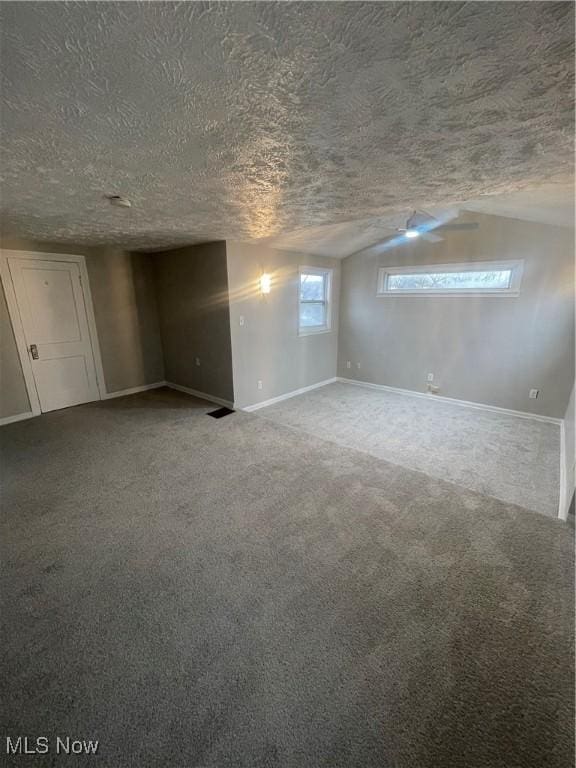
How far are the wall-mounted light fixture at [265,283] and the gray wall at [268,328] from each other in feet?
0.21

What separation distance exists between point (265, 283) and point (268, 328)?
2.14 ft

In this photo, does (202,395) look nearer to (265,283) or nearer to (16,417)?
(265,283)

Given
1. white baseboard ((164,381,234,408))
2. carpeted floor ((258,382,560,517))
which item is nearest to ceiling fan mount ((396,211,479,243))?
carpeted floor ((258,382,560,517))

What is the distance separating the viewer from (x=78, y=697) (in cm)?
120

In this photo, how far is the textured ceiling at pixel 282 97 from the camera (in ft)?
2.36

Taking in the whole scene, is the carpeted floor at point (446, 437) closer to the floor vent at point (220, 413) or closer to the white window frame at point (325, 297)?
the floor vent at point (220, 413)

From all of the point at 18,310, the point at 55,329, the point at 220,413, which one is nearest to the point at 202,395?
the point at 220,413

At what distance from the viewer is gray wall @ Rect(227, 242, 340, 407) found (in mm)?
4090

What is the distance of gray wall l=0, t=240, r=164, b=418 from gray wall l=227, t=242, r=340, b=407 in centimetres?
189

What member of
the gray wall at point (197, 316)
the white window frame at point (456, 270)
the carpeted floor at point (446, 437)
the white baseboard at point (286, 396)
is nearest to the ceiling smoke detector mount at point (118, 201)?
the gray wall at point (197, 316)

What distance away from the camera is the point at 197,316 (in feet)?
14.6

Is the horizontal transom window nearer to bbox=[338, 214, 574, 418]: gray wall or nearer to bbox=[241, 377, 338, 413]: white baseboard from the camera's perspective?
bbox=[338, 214, 574, 418]: gray wall

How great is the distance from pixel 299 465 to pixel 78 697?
1.95 meters

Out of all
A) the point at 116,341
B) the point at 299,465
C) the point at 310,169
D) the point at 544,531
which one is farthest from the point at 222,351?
the point at 544,531
